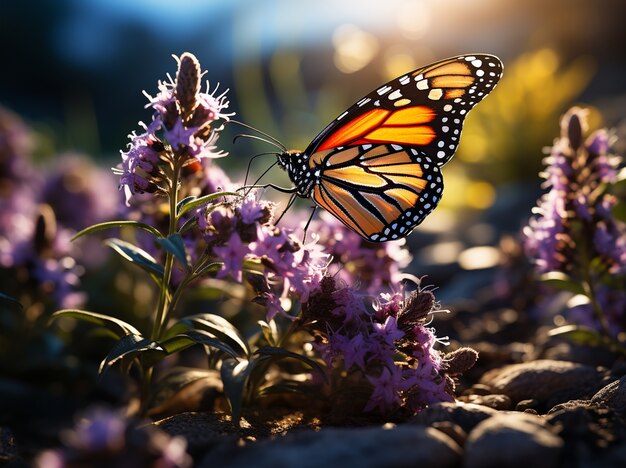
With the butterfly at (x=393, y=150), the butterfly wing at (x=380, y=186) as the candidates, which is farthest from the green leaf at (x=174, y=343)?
the butterfly wing at (x=380, y=186)

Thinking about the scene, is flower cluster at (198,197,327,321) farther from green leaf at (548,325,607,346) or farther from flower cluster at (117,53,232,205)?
green leaf at (548,325,607,346)

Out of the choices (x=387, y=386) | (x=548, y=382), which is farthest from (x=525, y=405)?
(x=387, y=386)

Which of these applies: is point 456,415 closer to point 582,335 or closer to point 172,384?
point 172,384

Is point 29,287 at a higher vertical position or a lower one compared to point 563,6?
lower

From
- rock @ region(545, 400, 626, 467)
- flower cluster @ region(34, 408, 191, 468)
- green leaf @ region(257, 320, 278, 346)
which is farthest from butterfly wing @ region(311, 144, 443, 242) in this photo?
flower cluster @ region(34, 408, 191, 468)

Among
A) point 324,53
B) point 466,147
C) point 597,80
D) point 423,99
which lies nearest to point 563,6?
point 597,80

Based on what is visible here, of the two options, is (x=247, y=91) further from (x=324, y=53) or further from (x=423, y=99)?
(x=324, y=53)

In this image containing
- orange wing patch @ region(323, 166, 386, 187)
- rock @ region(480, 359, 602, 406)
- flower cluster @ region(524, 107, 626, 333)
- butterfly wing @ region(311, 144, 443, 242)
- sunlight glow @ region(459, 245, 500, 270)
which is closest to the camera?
rock @ region(480, 359, 602, 406)
